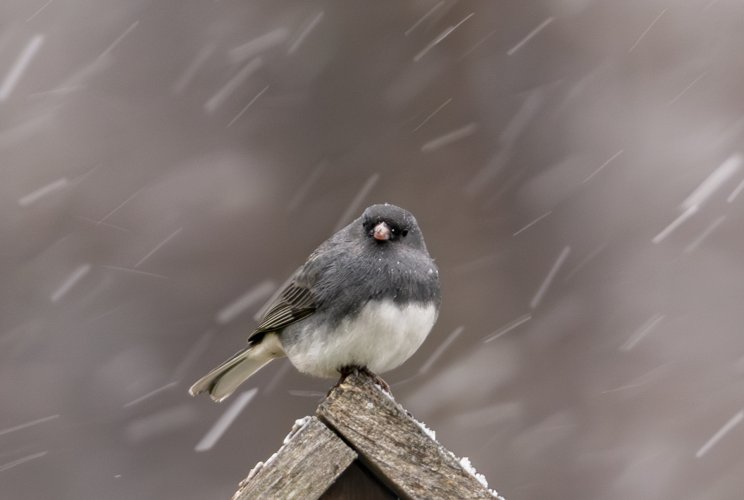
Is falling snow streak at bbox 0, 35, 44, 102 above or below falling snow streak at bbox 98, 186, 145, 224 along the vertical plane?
above

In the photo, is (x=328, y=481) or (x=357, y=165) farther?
(x=357, y=165)

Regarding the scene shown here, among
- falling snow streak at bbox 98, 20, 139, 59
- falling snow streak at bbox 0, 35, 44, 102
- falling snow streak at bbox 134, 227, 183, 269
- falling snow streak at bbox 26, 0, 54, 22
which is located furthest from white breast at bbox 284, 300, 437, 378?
falling snow streak at bbox 26, 0, 54, 22

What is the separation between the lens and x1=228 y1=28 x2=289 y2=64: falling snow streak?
6355mm

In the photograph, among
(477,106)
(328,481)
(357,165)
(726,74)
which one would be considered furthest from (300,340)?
(726,74)

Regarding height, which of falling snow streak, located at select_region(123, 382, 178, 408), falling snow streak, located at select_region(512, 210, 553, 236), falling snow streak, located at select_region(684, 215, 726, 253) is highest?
falling snow streak, located at select_region(123, 382, 178, 408)

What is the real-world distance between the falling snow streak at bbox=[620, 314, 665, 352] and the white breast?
321 cm

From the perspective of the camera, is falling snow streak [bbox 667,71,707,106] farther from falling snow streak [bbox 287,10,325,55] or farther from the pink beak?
the pink beak

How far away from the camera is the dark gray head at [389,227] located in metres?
3.03

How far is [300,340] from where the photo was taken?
311cm

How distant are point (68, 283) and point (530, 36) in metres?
2.93

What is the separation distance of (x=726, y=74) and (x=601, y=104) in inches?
41.2

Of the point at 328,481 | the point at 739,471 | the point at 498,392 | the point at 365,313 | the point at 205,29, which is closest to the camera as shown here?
the point at 328,481

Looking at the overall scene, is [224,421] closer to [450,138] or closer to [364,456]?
[450,138]

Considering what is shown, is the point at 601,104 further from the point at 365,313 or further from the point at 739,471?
the point at 365,313
